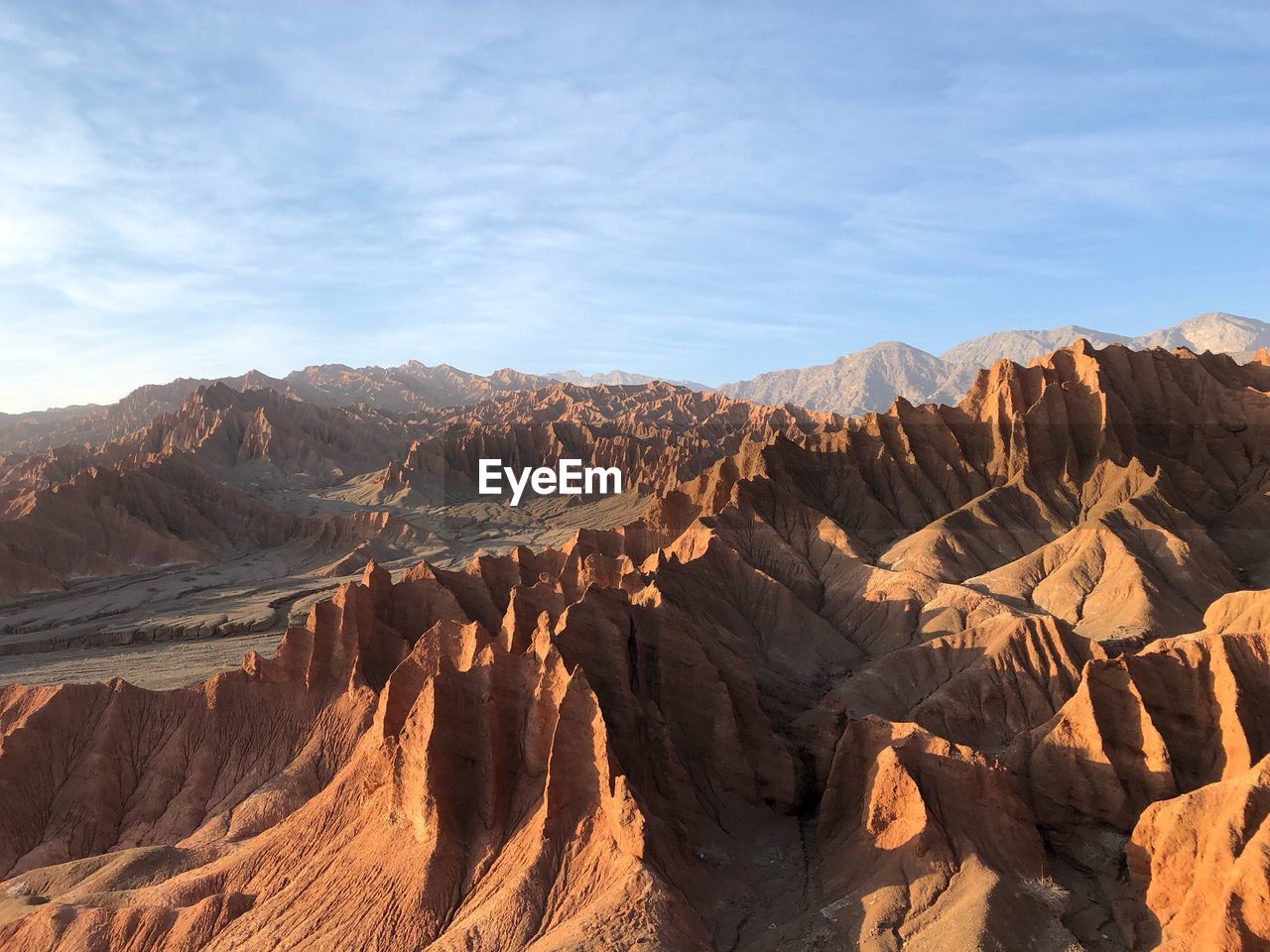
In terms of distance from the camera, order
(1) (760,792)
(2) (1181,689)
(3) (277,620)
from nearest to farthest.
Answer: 1. (2) (1181,689)
2. (1) (760,792)
3. (3) (277,620)

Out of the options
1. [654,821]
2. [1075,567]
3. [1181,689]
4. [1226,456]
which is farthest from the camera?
[1226,456]

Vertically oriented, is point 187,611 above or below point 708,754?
below

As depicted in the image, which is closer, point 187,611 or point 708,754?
point 708,754

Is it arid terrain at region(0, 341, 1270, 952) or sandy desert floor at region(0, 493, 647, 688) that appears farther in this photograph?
sandy desert floor at region(0, 493, 647, 688)

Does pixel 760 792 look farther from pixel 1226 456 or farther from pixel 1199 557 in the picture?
pixel 1226 456

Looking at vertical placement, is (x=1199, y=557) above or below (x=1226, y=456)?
below

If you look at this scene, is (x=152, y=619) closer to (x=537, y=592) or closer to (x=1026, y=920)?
(x=537, y=592)

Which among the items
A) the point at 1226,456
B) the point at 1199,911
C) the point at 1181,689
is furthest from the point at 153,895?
the point at 1226,456

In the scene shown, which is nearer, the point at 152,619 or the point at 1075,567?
the point at 1075,567
